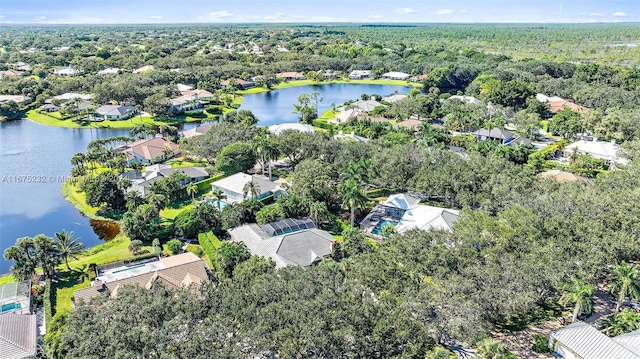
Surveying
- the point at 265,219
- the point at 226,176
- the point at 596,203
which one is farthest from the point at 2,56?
the point at 596,203

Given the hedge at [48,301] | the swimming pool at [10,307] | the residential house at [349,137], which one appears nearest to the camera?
the hedge at [48,301]

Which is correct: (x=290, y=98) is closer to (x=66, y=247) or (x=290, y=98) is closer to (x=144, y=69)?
(x=144, y=69)

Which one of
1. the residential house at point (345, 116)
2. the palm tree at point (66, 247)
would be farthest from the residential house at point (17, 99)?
the palm tree at point (66, 247)

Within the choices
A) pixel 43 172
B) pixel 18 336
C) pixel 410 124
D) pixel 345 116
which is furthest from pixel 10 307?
pixel 345 116

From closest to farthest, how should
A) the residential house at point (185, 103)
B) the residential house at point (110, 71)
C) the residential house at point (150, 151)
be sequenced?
the residential house at point (150, 151), the residential house at point (185, 103), the residential house at point (110, 71)

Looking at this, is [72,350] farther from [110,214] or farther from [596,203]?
[596,203]

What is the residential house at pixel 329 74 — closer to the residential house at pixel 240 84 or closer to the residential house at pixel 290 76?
the residential house at pixel 290 76

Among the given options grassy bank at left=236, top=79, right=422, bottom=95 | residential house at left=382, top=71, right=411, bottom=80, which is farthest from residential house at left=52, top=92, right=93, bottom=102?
residential house at left=382, top=71, right=411, bottom=80
